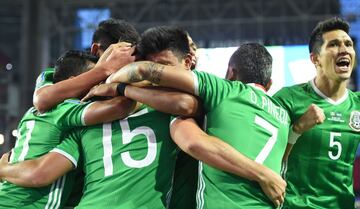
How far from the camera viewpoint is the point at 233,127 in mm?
2430

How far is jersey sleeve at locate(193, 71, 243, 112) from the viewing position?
2.44 metres

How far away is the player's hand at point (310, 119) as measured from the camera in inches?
113

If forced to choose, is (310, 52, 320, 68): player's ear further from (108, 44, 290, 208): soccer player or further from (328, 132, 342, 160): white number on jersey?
(108, 44, 290, 208): soccer player

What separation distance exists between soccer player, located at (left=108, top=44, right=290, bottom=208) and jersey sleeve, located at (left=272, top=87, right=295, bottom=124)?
2.35 ft

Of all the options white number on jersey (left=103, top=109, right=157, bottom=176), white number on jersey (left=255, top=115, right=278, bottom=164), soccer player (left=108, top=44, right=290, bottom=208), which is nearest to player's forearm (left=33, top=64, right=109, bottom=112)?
white number on jersey (left=103, top=109, right=157, bottom=176)

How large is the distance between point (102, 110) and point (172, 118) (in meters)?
0.36

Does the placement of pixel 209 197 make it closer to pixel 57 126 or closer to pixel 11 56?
pixel 57 126

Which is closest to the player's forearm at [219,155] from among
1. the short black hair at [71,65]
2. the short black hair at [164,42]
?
the short black hair at [164,42]

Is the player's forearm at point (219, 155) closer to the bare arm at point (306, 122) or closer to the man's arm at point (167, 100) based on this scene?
the man's arm at point (167, 100)

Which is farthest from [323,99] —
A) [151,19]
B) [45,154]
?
[151,19]

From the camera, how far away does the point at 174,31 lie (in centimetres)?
273

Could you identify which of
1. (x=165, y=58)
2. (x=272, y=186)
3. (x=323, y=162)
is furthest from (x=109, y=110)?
(x=323, y=162)

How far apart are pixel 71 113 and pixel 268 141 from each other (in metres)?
1.06

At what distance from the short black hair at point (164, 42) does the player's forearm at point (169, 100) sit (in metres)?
0.26
